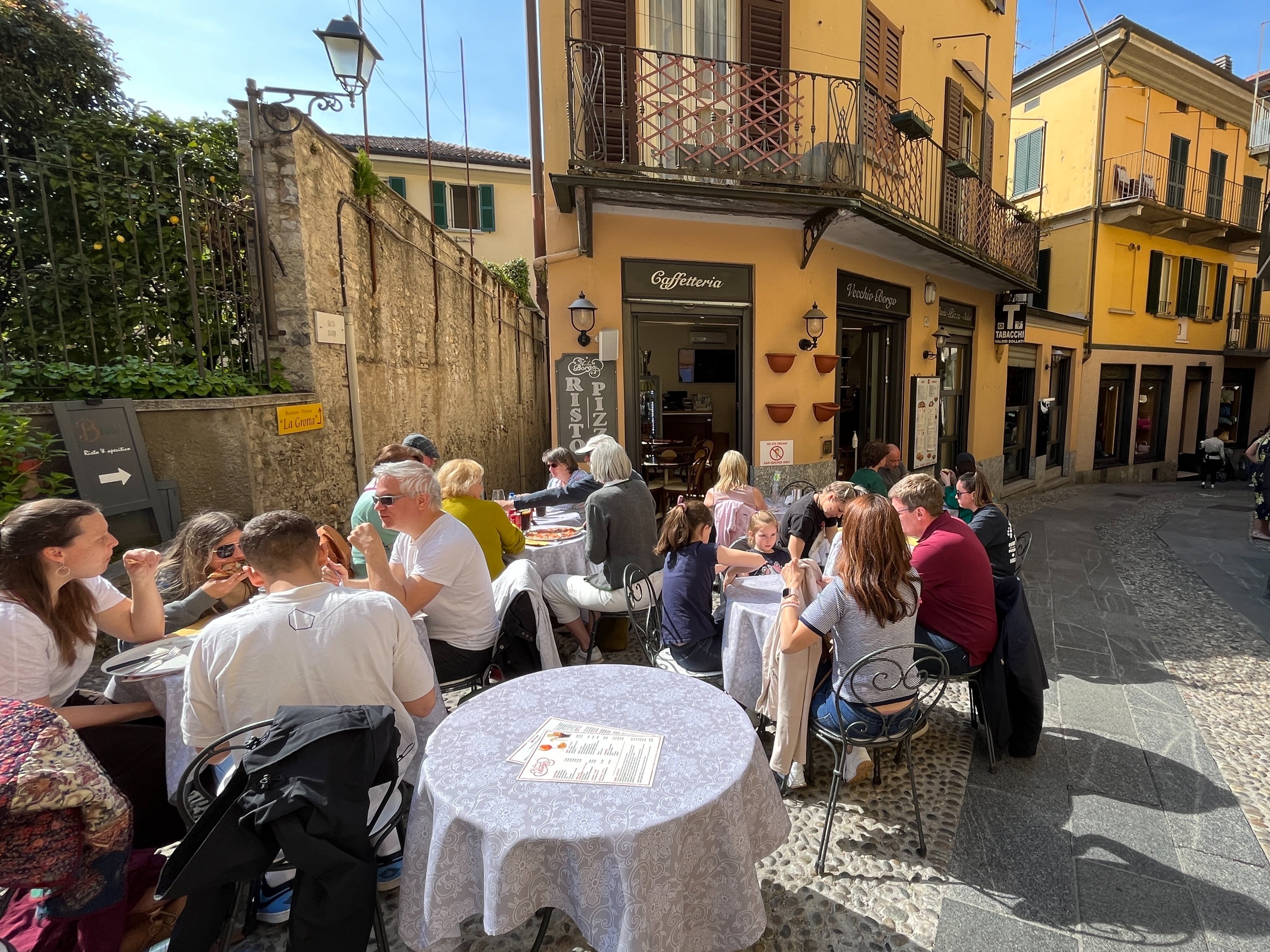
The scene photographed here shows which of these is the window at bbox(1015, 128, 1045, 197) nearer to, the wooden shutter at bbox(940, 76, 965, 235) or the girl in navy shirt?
the wooden shutter at bbox(940, 76, 965, 235)

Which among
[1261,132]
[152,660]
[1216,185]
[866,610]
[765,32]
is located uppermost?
[1261,132]

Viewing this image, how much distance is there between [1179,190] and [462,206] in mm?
18137

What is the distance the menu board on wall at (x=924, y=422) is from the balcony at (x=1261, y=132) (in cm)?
977

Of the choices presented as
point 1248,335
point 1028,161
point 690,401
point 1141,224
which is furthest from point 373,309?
point 1248,335

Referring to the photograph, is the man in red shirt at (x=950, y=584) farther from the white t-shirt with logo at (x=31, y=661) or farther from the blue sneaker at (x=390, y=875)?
the white t-shirt with logo at (x=31, y=661)

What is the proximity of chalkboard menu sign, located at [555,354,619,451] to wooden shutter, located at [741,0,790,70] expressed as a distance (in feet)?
11.9

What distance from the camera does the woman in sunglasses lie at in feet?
9.48

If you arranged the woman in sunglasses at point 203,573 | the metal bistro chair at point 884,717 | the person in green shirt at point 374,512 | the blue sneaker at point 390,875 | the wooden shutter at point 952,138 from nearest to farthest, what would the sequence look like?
the blue sneaker at point 390,875 → the metal bistro chair at point 884,717 → the woman in sunglasses at point 203,573 → the person in green shirt at point 374,512 → the wooden shutter at point 952,138

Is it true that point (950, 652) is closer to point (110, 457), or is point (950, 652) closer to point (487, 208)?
point (110, 457)

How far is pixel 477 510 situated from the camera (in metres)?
3.91

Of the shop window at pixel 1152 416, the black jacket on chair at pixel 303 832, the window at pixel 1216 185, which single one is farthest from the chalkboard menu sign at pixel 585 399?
the window at pixel 1216 185

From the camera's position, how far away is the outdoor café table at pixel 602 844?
1.64m

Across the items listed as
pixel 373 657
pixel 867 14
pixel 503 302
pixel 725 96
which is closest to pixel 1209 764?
pixel 373 657

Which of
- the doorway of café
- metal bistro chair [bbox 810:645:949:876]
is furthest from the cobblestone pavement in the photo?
the doorway of café
